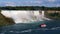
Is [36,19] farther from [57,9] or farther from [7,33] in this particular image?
[7,33]

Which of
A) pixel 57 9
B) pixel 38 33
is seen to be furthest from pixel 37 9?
pixel 38 33

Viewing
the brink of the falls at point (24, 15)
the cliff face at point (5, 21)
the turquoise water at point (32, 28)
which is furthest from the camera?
the brink of the falls at point (24, 15)

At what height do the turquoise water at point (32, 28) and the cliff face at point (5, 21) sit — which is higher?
the cliff face at point (5, 21)

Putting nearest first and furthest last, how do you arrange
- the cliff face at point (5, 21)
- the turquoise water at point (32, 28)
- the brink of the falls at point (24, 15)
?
the turquoise water at point (32, 28)
the cliff face at point (5, 21)
the brink of the falls at point (24, 15)

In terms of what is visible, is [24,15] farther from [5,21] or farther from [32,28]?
[5,21]

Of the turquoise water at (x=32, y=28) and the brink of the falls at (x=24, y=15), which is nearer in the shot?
the turquoise water at (x=32, y=28)

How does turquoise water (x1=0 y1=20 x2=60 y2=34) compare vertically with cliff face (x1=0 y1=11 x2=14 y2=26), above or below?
below
